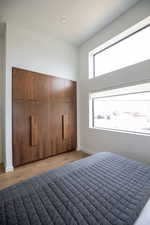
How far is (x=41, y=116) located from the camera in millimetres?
2596

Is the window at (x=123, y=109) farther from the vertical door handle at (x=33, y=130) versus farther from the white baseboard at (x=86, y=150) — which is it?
the vertical door handle at (x=33, y=130)

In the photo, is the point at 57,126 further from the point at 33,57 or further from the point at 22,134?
the point at 33,57

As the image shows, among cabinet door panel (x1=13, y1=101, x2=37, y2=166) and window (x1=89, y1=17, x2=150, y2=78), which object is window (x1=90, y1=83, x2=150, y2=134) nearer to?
window (x1=89, y1=17, x2=150, y2=78)

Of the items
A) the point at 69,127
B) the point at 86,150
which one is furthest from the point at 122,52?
the point at 86,150

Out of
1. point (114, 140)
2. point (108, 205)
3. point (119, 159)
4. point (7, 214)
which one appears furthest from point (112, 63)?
point (7, 214)

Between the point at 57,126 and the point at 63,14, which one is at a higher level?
the point at 63,14

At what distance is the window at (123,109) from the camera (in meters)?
2.12

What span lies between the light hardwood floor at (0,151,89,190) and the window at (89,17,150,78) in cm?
238

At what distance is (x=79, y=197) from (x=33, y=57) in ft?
9.23

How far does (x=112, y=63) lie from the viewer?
261 centimetres

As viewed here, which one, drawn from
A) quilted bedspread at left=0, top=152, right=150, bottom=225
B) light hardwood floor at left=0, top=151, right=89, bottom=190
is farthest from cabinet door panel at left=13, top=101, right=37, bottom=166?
quilted bedspread at left=0, top=152, right=150, bottom=225

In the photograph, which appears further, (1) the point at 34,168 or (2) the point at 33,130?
(2) the point at 33,130

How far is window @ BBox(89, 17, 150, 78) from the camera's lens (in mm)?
2088

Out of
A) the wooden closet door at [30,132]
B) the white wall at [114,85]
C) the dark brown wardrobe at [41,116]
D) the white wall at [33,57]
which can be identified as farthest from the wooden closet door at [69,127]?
the white wall at [33,57]
